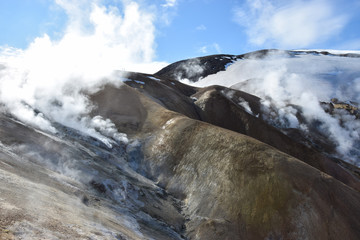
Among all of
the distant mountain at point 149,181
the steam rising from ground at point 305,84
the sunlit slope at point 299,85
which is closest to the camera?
the distant mountain at point 149,181

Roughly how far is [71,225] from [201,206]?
48.2 feet

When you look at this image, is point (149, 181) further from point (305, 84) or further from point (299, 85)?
point (305, 84)

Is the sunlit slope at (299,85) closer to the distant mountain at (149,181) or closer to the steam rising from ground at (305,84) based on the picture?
the steam rising from ground at (305,84)

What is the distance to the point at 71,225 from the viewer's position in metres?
12.7

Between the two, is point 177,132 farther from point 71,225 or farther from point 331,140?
point 331,140

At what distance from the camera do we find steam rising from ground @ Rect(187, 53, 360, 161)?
75.4 metres

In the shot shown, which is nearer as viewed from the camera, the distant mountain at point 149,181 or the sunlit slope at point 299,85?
the distant mountain at point 149,181

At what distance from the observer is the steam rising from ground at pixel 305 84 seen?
75.4 m

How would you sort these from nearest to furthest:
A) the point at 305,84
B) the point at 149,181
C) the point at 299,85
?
the point at 149,181
the point at 299,85
the point at 305,84

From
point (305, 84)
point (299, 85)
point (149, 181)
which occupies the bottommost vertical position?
point (149, 181)

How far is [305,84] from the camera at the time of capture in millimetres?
103875

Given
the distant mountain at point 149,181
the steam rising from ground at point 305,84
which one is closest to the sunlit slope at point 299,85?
the steam rising from ground at point 305,84

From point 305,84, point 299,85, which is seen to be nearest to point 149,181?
point 299,85

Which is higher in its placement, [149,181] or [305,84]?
[305,84]
